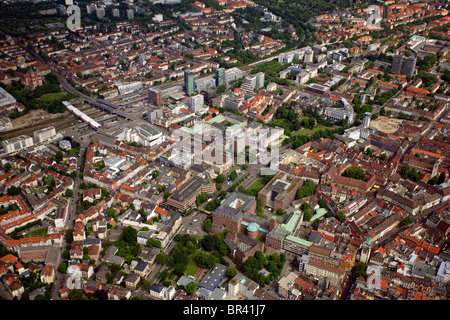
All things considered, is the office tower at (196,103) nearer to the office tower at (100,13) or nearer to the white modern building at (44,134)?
the white modern building at (44,134)

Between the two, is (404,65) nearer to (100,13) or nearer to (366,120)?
(366,120)

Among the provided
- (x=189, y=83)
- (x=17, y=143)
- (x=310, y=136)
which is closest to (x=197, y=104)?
(x=189, y=83)

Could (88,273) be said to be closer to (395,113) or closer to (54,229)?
(54,229)

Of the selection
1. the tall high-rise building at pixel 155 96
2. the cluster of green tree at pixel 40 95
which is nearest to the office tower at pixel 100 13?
the cluster of green tree at pixel 40 95

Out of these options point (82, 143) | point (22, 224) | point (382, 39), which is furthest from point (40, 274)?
point (382, 39)

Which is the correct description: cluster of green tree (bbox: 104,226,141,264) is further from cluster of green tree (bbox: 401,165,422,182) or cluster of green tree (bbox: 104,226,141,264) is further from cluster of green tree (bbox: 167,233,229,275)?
cluster of green tree (bbox: 401,165,422,182)
